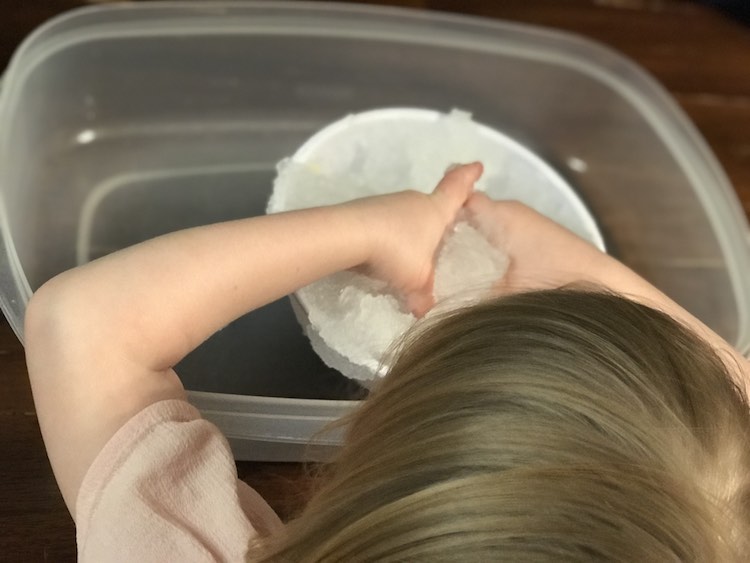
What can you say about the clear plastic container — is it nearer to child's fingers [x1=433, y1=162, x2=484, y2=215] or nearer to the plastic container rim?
the plastic container rim

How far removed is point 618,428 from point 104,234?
474mm

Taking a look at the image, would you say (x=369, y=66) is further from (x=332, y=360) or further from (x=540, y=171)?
(x=332, y=360)

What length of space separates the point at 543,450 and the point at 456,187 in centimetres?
29

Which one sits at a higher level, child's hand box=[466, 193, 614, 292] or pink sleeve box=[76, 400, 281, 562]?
child's hand box=[466, 193, 614, 292]

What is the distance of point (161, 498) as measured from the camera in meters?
0.35

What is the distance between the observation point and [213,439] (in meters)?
0.38

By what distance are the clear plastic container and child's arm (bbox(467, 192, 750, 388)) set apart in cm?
11

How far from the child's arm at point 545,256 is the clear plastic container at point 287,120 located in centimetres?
11

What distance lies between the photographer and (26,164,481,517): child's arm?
15.1 inches

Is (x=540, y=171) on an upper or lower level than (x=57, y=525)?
upper

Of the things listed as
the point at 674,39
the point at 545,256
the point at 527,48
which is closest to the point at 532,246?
the point at 545,256

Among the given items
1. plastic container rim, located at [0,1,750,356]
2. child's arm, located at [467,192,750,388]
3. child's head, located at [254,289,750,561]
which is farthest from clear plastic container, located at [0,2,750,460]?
child's head, located at [254,289,750,561]

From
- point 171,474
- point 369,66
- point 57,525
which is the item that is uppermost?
point 369,66

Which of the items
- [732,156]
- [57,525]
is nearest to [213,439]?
[57,525]
